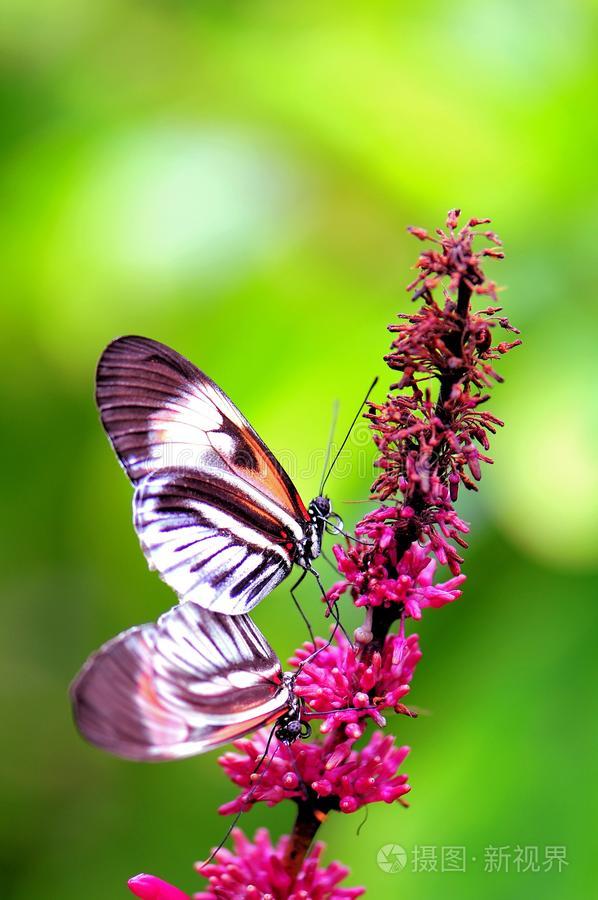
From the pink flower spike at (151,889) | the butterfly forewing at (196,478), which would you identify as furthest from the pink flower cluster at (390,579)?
the butterfly forewing at (196,478)

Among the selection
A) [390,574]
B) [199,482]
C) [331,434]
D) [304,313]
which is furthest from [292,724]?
[304,313]

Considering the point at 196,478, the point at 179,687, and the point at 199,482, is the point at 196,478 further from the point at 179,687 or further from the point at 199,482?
the point at 179,687

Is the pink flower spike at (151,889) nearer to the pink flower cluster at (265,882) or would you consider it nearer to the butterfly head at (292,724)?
the pink flower cluster at (265,882)

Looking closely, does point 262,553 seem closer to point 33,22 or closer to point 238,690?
point 238,690

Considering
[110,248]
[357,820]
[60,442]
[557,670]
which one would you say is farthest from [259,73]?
[357,820]

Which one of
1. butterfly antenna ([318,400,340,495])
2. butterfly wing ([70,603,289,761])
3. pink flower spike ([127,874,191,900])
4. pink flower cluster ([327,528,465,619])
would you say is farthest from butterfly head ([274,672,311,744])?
butterfly antenna ([318,400,340,495])
